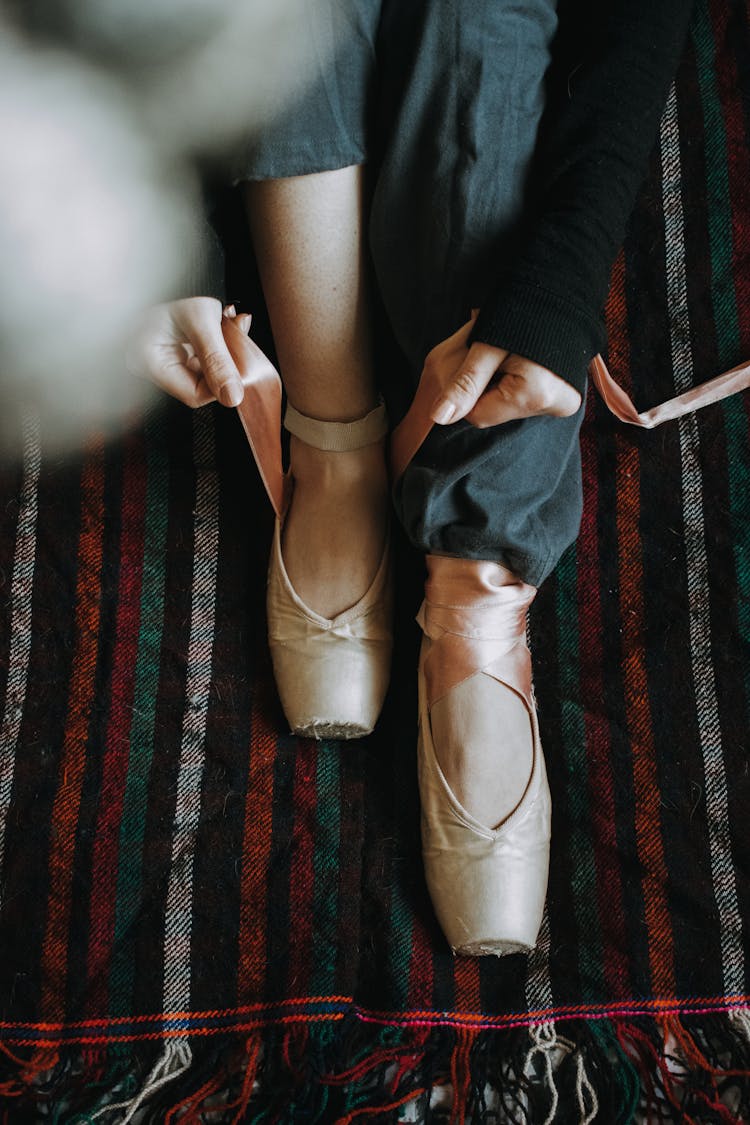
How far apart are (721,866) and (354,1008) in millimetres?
294

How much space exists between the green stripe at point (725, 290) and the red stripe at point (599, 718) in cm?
9

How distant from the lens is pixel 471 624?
707mm

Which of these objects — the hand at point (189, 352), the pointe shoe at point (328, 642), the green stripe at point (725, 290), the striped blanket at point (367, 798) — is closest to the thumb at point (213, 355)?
the hand at point (189, 352)

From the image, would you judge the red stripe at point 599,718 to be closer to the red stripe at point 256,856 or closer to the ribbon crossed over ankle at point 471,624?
the ribbon crossed over ankle at point 471,624

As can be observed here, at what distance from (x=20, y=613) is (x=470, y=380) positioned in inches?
17.1

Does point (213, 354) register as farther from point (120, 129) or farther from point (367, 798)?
point (367, 798)

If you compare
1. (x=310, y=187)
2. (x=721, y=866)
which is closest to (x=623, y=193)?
(x=310, y=187)

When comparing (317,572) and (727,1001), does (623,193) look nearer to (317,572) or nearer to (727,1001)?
(317,572)

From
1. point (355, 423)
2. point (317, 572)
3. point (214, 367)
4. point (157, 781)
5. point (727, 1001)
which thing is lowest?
point (727, 1001)

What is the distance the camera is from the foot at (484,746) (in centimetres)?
70

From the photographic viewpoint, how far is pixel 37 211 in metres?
0.69

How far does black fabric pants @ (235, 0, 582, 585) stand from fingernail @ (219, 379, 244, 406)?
0.13 meters

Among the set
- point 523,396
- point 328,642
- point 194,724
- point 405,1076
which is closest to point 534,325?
point 523,396

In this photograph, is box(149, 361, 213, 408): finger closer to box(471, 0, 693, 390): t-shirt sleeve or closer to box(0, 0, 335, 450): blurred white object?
box(0, 0, 335, 450): blurred white object
